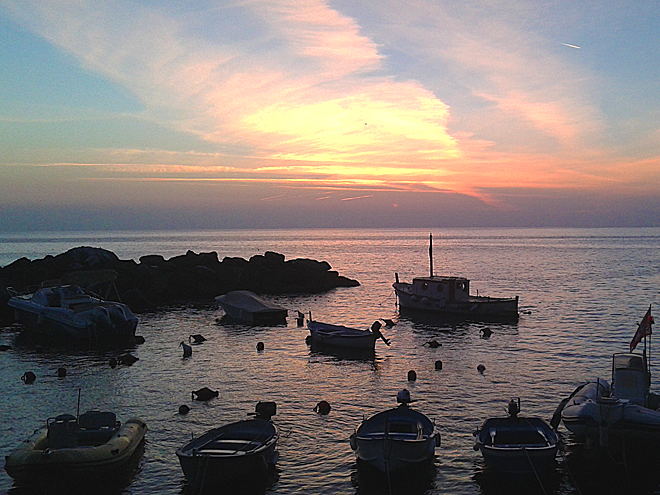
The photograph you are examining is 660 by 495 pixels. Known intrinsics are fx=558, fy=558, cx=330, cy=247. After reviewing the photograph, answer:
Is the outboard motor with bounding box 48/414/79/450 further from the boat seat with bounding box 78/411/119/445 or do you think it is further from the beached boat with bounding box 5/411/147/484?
the boat seat with bounding box 78/411/119/445

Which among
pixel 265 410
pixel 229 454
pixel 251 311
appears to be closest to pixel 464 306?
pixel 251 311

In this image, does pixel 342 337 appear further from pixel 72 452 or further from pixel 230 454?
pixel 72 452

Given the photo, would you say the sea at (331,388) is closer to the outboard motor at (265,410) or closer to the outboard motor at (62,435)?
the outboard motor at (265,410)

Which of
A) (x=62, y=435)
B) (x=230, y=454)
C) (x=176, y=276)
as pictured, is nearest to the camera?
(x=230, y=454)

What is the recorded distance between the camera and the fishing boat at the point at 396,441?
56.2 feet

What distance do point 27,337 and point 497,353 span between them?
116 ft

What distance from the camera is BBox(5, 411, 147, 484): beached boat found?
1645 centimetres

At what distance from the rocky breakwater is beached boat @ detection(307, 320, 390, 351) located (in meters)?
27.4

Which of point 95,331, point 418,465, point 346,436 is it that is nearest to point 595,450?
point 418,465

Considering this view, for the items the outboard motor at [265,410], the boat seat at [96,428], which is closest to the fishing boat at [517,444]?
the outboard motor at [265,410]

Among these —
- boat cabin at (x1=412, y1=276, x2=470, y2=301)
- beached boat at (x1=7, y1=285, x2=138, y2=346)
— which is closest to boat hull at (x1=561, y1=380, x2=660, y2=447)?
beached boat at (x1=7, y1=285, x2=138, y2=346)

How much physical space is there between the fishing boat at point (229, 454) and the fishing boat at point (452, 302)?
122 ft

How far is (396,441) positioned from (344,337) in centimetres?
2142

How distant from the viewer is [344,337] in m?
38.5
